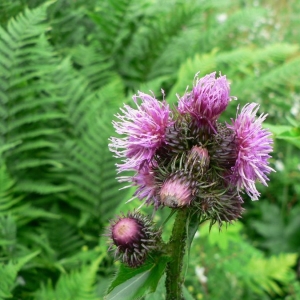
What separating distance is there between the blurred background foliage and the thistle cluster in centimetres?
39

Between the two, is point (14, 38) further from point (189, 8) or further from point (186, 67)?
point (189, 8)

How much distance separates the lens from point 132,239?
989 mm

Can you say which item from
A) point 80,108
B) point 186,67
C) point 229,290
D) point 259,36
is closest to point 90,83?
point 80,108

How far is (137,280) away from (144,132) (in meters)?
0.33

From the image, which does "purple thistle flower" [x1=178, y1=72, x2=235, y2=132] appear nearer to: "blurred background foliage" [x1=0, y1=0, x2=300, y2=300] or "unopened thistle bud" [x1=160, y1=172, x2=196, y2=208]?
"unopened thistle bud" [x1=160, y1=172, x2=196, y2=208]

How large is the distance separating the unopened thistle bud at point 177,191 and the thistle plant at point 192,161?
0.01 metres

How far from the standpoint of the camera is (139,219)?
104 centimetres

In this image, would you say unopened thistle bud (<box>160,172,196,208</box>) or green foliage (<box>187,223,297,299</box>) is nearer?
unopened thistle bud (<box>160,172,196,208</box>)

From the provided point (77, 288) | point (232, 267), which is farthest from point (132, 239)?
point (232, 267)

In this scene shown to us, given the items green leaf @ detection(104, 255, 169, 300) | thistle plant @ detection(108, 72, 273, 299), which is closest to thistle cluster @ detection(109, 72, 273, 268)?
thistle plant @ detection(108, 72, 273, 299)

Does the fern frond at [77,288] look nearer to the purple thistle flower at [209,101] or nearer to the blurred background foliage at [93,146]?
the blurred background foliage at [93,146]

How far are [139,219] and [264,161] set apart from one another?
1.02 ft

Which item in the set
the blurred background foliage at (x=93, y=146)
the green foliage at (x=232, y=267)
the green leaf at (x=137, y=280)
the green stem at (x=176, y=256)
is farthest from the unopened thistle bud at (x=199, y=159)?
the green foliage at (x=232, y=267)

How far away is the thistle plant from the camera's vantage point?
3.20 feet
